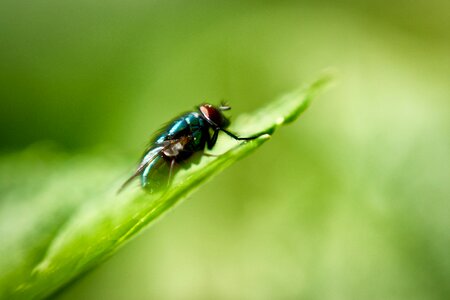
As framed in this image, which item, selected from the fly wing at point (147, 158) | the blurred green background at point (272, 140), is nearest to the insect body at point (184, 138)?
the fly wing at point (147, 158)

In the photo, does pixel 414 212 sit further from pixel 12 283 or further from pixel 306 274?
pixel 12 283

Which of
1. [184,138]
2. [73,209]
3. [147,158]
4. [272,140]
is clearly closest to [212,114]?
[184,138]

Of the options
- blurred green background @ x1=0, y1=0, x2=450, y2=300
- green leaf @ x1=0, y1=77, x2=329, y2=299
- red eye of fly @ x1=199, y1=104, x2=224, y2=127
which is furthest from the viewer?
blurred green background @ x1=0, y1=0, x2=450, y2=300

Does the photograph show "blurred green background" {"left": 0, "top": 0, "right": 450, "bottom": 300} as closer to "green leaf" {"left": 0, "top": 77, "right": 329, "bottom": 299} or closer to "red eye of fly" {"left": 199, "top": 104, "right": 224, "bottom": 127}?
"green leaf" {"left": 0, "top": 77, "right": 329, "bottom": 299}

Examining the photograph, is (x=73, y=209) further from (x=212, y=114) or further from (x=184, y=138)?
(x=212, y=114)

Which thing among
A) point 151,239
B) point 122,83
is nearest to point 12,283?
point 151,239

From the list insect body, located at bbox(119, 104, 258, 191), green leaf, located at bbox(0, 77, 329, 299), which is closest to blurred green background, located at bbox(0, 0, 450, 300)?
green leaf, located at bbox(0, 77, 329, 299)
